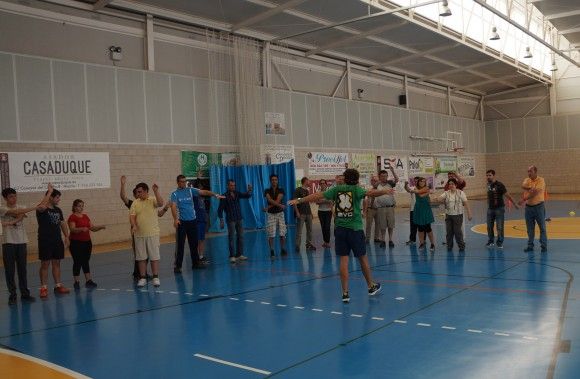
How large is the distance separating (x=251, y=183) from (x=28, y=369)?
48.3ft

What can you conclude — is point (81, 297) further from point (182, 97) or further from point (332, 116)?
point (332, 116)

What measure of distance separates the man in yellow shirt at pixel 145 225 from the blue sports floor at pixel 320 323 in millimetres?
606

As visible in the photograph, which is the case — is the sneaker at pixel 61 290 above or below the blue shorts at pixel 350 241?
below

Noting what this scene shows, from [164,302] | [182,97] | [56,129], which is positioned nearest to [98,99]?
[56,129]

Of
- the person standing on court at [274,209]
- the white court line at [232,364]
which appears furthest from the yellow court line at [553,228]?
the white court line at [232,364]

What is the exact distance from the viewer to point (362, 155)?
85.4 ft

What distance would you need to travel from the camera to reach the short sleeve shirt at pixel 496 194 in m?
11.4

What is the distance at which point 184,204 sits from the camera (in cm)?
1040

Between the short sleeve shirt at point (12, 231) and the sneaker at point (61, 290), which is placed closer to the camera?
the short sleeve shirt at point (12, 231)

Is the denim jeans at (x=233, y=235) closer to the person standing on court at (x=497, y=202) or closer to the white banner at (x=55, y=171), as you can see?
the person standing on court at (x=497, y=202)

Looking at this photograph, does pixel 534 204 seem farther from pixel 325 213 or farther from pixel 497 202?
pixel 325 213

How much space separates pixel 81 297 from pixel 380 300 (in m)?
4.81

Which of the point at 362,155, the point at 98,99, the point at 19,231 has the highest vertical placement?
the point at 98,99

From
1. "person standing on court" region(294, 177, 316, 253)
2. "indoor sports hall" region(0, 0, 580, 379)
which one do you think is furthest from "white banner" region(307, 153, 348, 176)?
"person standing on court" region(294, 177, 316, 253)
